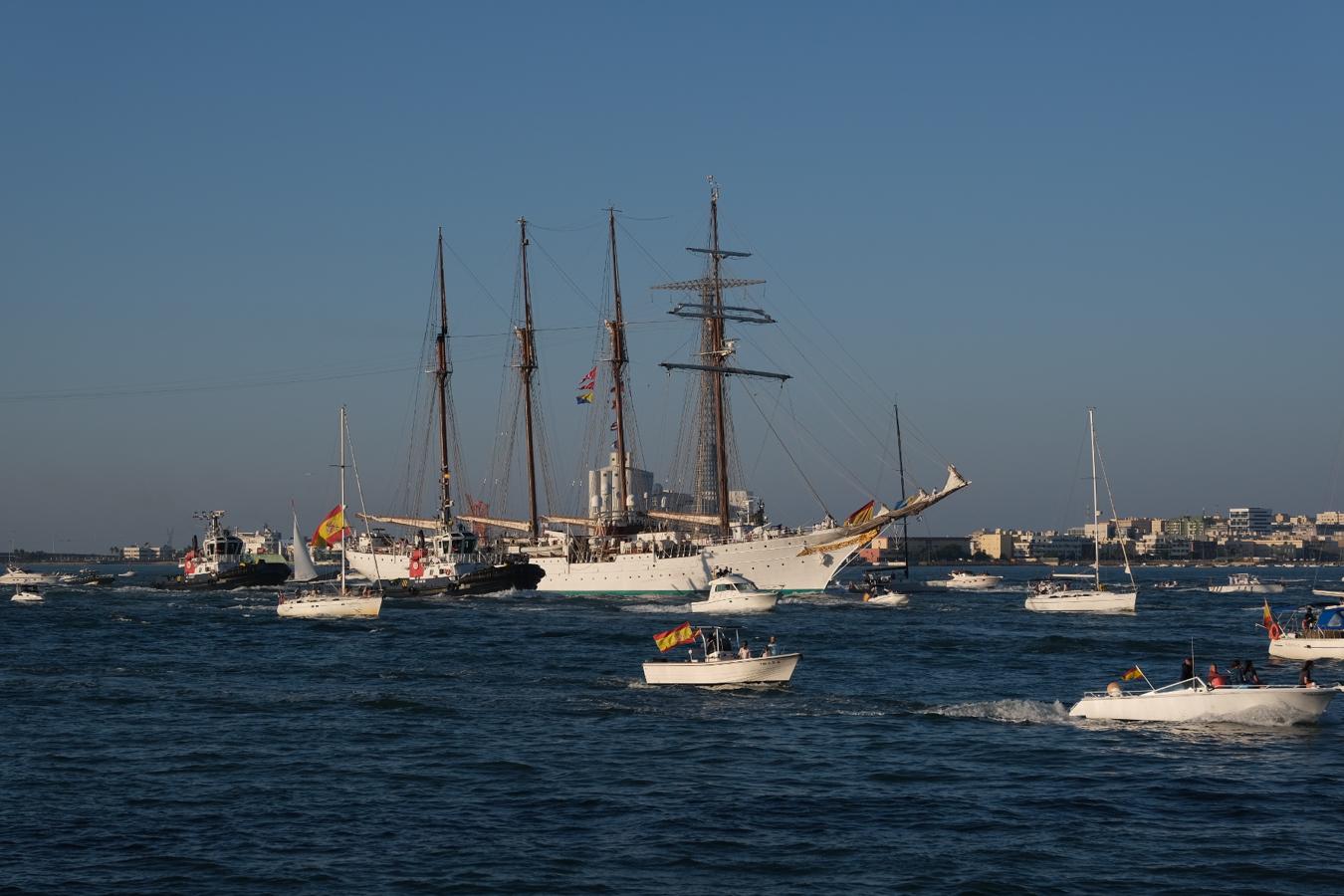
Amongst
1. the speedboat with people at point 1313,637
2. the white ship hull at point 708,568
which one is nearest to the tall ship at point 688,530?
the white ship hull at point 708,568

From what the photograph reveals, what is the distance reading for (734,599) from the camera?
9356 cm

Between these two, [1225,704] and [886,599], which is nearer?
[1225,704]

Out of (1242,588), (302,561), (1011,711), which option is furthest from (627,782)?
(1242,588)

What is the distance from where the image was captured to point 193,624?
313 ft

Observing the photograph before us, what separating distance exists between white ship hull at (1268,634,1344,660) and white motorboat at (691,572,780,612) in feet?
122

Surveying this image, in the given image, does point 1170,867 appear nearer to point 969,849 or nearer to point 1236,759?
point 969,849

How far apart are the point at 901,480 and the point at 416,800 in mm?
138564

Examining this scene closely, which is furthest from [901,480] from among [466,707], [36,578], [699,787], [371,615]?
[699,787]

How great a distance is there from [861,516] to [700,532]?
4693 cm

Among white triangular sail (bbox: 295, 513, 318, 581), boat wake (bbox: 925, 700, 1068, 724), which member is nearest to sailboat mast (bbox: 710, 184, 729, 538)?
white triangular sail (bbox: 295, 513, 318, 581)

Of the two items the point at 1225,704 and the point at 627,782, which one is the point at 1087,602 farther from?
the point at 627,782

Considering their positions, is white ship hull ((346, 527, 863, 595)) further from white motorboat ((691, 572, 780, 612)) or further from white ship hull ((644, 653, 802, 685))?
white ship hull ((644, 653, 802, 685))

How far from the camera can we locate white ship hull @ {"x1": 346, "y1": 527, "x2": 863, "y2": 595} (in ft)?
405

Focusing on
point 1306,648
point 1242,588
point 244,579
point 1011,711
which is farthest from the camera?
point 1242,588
